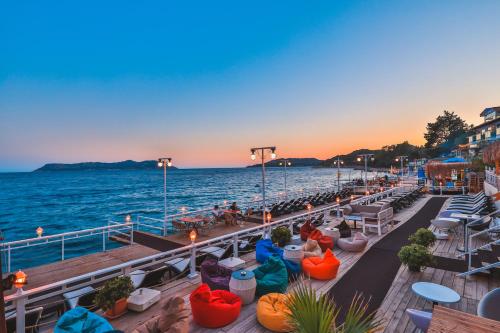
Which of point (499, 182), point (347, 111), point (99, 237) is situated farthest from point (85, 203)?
point (499, 182)

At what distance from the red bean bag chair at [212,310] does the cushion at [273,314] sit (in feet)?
1.30

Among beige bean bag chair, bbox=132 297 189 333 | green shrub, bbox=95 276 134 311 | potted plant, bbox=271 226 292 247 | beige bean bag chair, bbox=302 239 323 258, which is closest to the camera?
beige bean bag chair, bbox=132 297 189 333

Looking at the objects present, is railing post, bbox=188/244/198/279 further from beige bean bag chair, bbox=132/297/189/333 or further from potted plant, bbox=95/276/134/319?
beige bean bag chair, bbox=132/297/189/333

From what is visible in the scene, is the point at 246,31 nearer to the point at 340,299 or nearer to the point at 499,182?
the point at 499,182

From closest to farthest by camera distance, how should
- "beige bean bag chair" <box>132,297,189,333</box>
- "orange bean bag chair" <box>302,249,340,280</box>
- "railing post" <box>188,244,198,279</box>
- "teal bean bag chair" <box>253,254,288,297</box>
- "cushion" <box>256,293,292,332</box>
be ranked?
"beige bean bag chair" <box>132,297,189,333</box>
"cushion" <box>256,293,292,332</box>
"teal bean bag chair" <box>253,254,288,297</box>
"orange bean bag chair" <box>302,249,340,280</box>
"railing post" <box>188,244,198,279</box>

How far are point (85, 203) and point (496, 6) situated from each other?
169ft

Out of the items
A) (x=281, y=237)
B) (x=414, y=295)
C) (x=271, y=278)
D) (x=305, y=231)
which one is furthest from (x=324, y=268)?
(x=305, y=231)

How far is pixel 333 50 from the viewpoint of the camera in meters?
18.2

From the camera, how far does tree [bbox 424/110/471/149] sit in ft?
223

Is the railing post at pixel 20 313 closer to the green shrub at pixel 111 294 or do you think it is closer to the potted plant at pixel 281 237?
the green shrub at pixel 111 294

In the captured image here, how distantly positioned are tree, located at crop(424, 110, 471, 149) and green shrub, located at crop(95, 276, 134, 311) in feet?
267

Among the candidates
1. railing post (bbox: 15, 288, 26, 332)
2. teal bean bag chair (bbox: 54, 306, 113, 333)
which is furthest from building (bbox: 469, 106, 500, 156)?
railing post (bbox: 15, 288, 26, 332)

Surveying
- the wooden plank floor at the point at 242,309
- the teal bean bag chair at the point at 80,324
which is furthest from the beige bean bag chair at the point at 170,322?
the wooden plank floor at the point at 242,309

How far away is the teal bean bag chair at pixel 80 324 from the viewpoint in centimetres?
308
